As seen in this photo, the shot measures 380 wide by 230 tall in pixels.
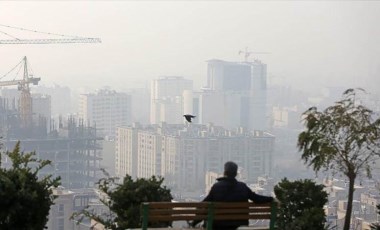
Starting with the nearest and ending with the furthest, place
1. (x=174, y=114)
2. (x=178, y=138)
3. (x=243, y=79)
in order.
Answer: (x=178, y=138), (x=174, y=114), (x=243, y=79)

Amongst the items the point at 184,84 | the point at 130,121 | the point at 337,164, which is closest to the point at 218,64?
the point at 184,84

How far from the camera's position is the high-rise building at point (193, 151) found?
6612cm

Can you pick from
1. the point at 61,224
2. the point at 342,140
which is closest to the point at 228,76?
the point at 61,224

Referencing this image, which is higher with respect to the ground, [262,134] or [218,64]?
[218,64]

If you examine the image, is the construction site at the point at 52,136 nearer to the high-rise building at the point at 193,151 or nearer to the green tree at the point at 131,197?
the high-rise building at the point at 193,151

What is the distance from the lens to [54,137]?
7744cm

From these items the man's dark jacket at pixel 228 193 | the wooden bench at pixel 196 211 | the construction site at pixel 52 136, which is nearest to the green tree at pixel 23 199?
the wooden bench at pixel 196 211

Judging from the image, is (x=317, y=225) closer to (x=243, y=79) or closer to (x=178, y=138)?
(x=178, y=138)

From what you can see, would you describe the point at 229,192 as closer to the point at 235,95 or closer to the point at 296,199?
the point at 296,199

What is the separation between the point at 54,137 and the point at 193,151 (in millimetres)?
15969

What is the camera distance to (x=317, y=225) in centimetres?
574

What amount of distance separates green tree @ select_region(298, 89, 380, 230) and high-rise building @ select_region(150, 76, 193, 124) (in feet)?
236

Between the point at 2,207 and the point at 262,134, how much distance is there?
219 ft

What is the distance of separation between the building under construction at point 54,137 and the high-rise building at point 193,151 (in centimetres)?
430
